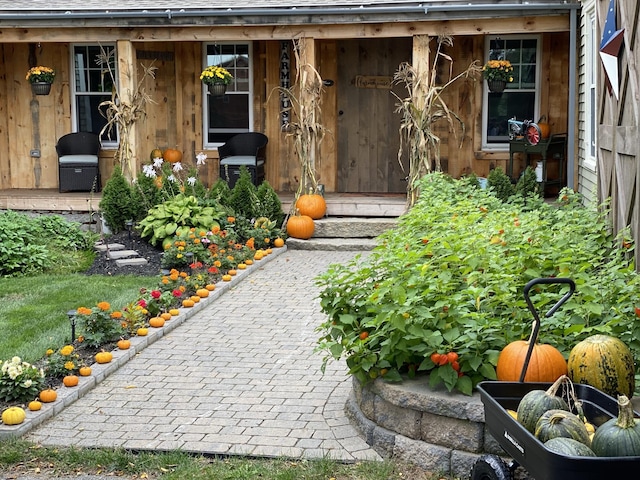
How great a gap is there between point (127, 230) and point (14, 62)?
15.5 ft

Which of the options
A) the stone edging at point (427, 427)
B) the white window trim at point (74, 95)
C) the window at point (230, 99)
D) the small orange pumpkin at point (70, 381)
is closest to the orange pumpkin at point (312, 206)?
the window at point (230, 99)

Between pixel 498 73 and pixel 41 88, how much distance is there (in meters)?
6.95

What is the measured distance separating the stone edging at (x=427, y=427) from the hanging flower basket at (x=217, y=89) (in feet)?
28.9

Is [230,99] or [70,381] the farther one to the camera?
[230,99]

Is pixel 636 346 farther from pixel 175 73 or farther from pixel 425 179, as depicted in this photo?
pixel 175 73

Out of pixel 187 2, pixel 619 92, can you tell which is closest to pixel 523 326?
pixel 619 92

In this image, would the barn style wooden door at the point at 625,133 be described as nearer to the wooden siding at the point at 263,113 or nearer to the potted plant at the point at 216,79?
the wooden siding at the point at 263,113

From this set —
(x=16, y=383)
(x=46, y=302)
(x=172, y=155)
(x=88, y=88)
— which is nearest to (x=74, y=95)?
(x=88, y=88)

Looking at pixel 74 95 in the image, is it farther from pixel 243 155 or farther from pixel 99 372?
pixel 99 372

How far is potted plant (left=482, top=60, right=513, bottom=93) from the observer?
40.2ft

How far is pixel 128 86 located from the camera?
1274 cm

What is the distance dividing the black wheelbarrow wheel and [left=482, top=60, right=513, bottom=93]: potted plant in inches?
360

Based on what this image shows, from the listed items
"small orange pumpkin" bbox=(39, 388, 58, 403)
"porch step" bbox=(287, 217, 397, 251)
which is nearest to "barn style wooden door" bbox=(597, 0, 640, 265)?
"small orange pumpkin" bbox=(39, 388, 58, 403)

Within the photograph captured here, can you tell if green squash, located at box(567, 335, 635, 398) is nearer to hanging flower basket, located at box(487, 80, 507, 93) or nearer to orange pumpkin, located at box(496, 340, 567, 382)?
orange pumpkin, located at box(496, 340, 567, 382)
